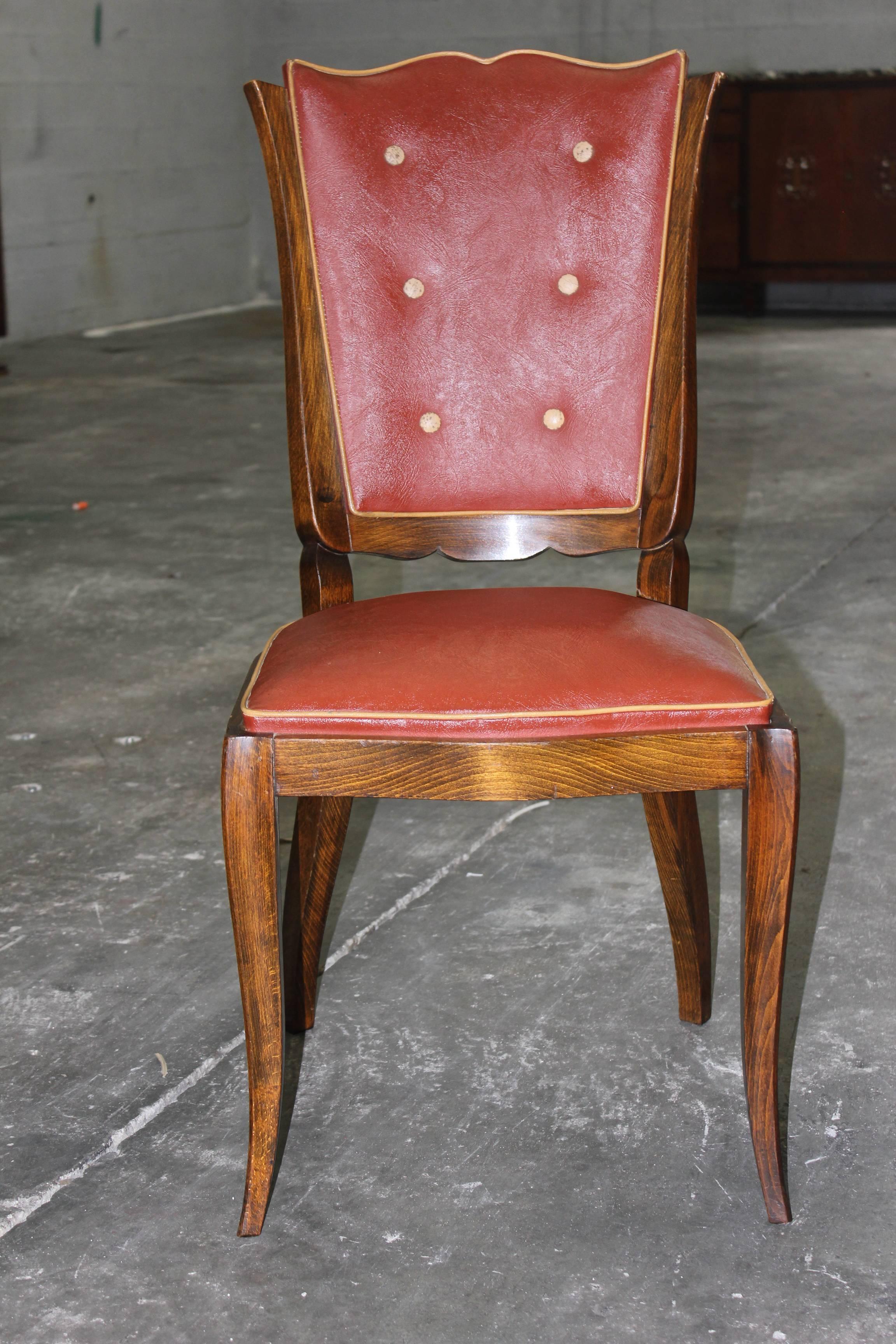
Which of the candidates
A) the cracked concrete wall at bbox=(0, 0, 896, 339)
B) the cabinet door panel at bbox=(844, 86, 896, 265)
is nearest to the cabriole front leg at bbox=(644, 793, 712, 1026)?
the cracked concrete wall at bbox=(0, 0, 896, 339)

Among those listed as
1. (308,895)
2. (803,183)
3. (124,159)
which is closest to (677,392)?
(308,895)

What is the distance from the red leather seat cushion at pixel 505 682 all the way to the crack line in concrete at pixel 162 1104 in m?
0.32

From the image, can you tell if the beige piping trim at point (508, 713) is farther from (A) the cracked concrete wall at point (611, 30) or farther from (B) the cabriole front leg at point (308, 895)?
(A) the cracked concrete wall at point (611, 30)

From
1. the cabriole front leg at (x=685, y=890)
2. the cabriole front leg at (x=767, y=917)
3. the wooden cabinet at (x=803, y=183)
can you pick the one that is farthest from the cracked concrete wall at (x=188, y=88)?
the cabriole front leg at (x=767, y=917)

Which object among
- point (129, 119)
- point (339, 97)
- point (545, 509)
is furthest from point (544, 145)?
point (129, 119)

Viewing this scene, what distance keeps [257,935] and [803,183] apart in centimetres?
722

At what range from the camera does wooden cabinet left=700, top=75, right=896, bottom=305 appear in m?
7.27

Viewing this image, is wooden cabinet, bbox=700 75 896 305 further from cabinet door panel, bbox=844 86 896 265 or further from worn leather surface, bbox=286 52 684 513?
worn leather surface, bbox=286 52 684 513

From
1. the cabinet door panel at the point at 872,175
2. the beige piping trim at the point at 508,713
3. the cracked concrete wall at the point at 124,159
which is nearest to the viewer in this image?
the beige piping trim at the point at 508,713

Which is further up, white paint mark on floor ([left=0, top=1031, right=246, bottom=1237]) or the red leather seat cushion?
the red leather seat cushion

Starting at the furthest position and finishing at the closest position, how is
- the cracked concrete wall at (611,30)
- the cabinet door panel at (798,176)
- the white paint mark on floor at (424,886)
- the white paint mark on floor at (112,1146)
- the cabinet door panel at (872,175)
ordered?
the cracked concrete wall at (611,30) → the cabinet door panel at (798,176) → the cabinet door panel at (872,175) → the white paint mark on floor at (424,886) → the white paint mark on floor at (112,1146)

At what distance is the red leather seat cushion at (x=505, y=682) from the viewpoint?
1030 millimetres

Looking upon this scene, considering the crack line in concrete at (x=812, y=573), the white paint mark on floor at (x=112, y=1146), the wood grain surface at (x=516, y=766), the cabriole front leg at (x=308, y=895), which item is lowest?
the crack line in concrete at (x=812, y=573)

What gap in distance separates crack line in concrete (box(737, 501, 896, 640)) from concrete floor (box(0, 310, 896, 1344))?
0.02 metres
